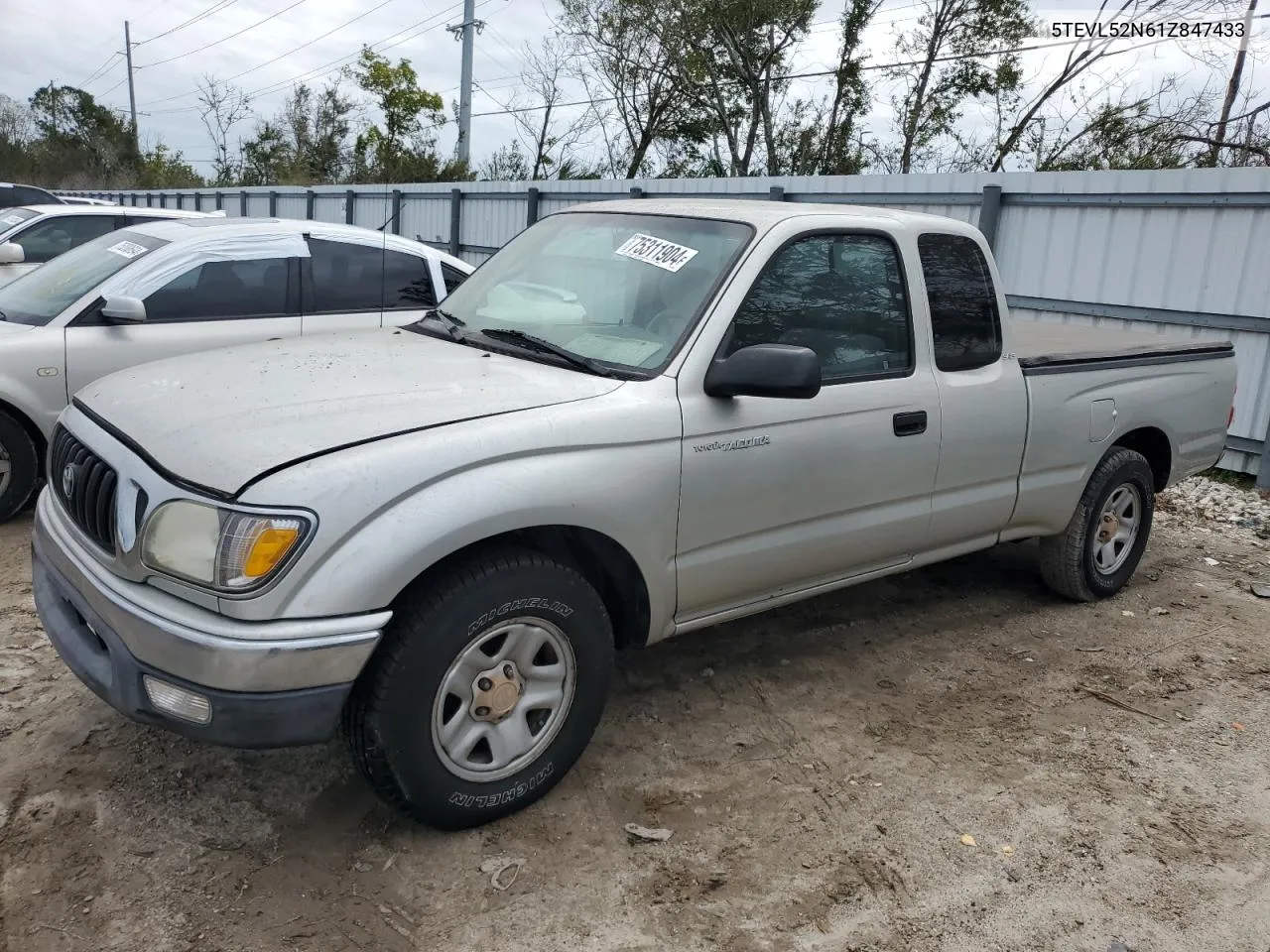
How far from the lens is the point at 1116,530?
534 cm

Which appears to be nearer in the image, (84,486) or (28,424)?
(84,486)

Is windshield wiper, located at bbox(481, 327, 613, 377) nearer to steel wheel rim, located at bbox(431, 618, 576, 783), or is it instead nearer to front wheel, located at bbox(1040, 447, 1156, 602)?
steel wheel rim, located at bbox(431, 618, 576, 783)

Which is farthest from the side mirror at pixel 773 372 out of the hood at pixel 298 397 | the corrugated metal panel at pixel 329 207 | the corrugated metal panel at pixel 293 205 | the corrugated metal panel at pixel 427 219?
the corrugated metal panel at pixel 293 205

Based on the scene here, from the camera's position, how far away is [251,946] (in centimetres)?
254

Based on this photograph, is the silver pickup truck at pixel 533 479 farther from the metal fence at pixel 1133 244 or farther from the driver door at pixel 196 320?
the metal fence at pixel 1133 244

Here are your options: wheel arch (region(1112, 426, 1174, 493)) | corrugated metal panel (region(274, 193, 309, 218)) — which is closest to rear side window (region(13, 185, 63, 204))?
corrugated metal panel (region(274, 193, 309, 218))

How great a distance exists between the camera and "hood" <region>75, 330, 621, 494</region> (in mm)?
2680

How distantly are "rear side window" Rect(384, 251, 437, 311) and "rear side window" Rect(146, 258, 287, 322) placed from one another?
0.69m

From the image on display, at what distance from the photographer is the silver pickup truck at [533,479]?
257 centimetres

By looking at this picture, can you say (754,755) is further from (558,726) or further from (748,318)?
(748,318)

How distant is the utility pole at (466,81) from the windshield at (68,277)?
22.6 metres

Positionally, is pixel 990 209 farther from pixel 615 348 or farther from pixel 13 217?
pixel 13 217

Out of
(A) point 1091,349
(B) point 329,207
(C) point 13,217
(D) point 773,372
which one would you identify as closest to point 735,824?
(D) point 773,372

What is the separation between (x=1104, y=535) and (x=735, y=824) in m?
3.09
